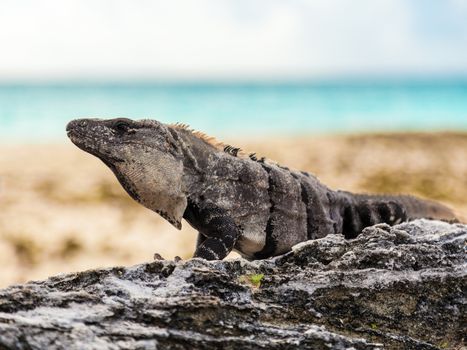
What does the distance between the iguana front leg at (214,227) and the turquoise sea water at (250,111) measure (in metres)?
47.7

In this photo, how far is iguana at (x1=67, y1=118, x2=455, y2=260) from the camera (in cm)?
632

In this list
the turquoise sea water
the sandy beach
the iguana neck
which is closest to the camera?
the iguana neck

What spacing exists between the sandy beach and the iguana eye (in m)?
9.67

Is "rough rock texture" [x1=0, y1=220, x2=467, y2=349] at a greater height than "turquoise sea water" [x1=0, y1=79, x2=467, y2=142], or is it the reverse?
"turquoise sea water" [x1=0, y1=79, x2=467, y2=142]

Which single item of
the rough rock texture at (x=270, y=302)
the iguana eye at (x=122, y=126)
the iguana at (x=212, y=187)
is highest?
the iguana eye at (x=122, y=126)

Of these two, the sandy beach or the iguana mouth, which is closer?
the iguana mouth

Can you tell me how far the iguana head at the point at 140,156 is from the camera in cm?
630

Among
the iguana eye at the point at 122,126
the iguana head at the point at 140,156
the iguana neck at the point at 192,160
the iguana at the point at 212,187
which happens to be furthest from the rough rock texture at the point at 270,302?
the iguana eye at the point at 122,126

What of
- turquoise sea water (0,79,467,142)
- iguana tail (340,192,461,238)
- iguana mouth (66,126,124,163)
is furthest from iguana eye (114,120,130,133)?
turquoise sea water (0,79,467,142)

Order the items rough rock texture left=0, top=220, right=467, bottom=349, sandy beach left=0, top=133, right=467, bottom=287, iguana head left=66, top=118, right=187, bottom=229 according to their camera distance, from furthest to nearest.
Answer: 1. sandy beach left=0, top=133, right=467, bottom=287
2. iguana head left=66, top=118, right=187, bottom=229
3. rough rock texture left=0, top=220, right=467, bottom=349

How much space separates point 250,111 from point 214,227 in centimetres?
7376

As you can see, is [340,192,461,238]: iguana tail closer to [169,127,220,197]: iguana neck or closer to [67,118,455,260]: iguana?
[67,118,455,260]: iguana

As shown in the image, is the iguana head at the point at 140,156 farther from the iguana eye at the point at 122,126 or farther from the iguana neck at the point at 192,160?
the iguana neck at the point at 192,160

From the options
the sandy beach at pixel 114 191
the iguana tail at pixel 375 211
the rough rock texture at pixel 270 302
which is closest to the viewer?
the rough rock texture at pixel 270 302
